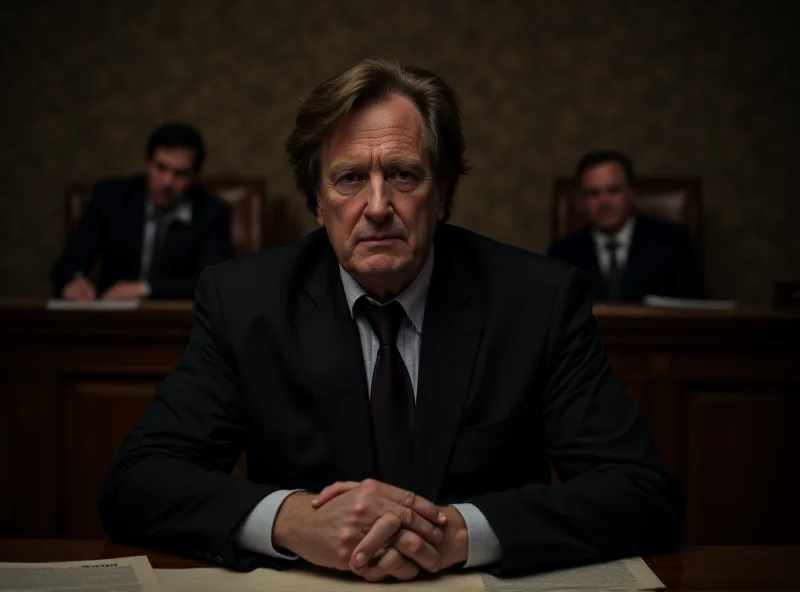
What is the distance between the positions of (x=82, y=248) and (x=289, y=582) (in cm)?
360

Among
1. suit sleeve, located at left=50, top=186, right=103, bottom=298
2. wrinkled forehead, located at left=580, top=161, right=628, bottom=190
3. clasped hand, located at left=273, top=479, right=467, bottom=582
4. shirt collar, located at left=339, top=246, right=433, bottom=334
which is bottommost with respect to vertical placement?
clasped hand, located at left=273, top=479, right=467, bottom=582

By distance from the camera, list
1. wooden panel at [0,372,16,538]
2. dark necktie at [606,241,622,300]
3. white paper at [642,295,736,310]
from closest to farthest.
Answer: wooden panel at [0,372,16,538], white paper at [642,295,736,310], dark necktie at [606,241,622,300]

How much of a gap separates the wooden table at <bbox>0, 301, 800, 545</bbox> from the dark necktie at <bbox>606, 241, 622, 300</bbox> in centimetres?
164

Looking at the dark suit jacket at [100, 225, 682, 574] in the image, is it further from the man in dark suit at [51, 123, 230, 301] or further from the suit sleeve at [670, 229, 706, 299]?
the suit sleeve at [670, 229, 706, 299]

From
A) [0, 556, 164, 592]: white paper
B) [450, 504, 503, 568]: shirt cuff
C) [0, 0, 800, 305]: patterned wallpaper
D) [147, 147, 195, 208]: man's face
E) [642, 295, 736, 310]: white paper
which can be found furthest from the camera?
[0, 0, 800, 305]: patterned wallpaper

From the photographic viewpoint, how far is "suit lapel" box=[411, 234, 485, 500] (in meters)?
1.52

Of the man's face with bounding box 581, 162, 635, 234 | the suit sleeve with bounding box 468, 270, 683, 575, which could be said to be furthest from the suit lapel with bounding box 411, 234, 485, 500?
the man's face with bounding box 581, 162, 635, 234

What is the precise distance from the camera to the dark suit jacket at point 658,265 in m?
4.50

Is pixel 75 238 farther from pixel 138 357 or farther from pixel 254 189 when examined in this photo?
pixel 138 357

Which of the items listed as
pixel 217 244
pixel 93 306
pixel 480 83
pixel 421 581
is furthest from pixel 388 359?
pixel 480 83

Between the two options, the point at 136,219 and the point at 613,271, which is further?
the point at 613,271

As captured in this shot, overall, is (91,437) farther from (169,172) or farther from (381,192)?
(169,172)

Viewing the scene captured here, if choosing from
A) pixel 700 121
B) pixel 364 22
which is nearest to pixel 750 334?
pixel 700 121

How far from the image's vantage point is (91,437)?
281cm
